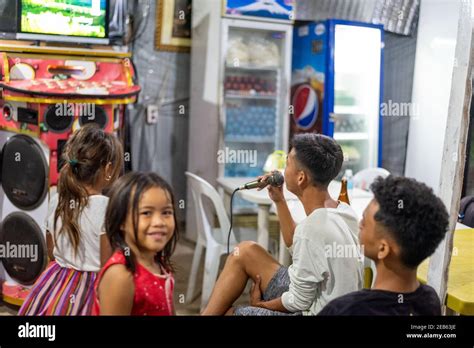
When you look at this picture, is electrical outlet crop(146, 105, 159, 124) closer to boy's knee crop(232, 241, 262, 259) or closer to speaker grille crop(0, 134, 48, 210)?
speaker grille crop(0, 134, 48, 210)

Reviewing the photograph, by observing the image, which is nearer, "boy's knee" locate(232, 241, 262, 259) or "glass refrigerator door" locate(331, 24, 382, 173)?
"boy's knee" locate(232, 241, 262, 259)

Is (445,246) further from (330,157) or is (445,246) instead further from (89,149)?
(89,149)

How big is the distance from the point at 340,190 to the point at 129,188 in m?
0.90

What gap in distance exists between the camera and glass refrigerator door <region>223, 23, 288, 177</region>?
12.2ft

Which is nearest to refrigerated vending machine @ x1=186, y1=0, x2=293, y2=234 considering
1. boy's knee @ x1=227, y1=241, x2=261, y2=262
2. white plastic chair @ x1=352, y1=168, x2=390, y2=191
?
boy's knee @ x1=227, y1=241, x2=261, y2=262

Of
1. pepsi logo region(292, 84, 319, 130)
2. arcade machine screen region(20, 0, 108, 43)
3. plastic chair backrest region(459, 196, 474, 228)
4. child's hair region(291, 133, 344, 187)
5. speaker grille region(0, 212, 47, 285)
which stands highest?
arcade machine screen region(20, 0, 108, 43)

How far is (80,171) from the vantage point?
2.12m

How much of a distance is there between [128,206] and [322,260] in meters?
0.65

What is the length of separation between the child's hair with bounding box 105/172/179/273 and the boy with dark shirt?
0.60 meters

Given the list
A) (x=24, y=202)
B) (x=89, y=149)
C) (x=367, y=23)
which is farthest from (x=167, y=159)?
(x=367, y=23)

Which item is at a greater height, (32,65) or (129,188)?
(32,65)

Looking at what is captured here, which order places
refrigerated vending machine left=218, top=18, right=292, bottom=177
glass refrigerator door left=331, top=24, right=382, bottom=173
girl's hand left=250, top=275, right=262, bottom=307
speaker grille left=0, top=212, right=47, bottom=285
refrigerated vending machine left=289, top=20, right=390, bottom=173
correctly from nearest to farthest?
girl's hand left=250, top=275, right=262, bottom=307
speaker grille left=0, top=212, right=47, bottom=285
glass refrigerator door left=331, top=24, right=382, bottom=173
refrigerated vending machine left=289, top=20, right=390, bottom=173
refrigerated vending machine left=218, top=18, right=292, bottom=177

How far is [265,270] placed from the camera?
240 cm
